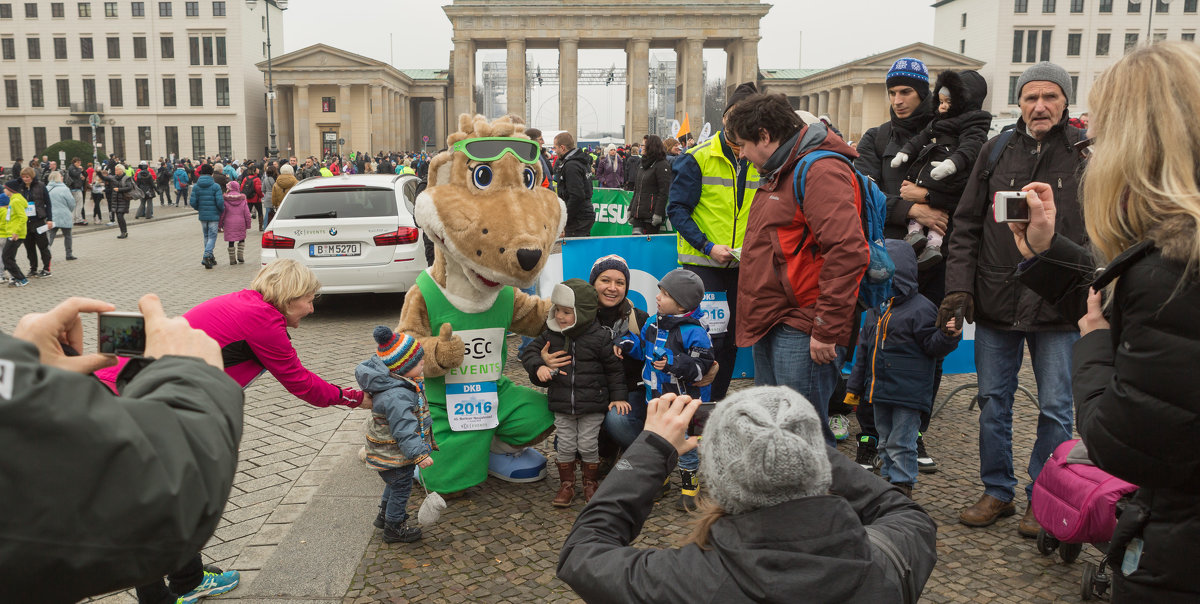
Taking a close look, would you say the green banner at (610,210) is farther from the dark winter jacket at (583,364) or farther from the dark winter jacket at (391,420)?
the dark winter jacket at (391,420)

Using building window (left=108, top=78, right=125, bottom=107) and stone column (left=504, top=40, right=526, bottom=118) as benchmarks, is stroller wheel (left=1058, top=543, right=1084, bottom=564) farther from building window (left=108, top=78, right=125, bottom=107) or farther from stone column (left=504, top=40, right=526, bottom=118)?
building window (left=108, top=78, right=125, bottom=107)

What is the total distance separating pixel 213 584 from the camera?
377 centimetres

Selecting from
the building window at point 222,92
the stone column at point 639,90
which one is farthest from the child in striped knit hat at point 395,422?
the building window at point 222,92

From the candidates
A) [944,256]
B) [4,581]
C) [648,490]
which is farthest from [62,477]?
[944,256]

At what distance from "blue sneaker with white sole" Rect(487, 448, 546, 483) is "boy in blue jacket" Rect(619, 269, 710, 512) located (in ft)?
2.95

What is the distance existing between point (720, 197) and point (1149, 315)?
380 cm

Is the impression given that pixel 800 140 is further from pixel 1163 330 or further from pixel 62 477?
pixel 62 477

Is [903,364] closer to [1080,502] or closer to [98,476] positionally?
[1080,502]

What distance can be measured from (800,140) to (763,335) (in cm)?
91

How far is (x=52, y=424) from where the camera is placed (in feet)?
3.79

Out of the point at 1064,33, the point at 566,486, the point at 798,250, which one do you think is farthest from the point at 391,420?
the point at 1064,33

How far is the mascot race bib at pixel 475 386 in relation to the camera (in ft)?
16.0

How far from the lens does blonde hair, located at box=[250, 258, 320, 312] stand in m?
3.91

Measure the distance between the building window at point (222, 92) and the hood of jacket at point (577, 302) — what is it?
8188 cm
